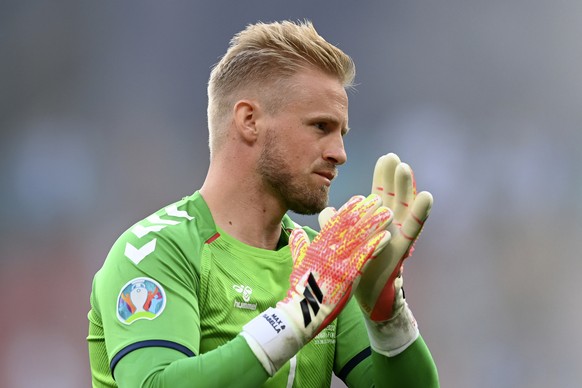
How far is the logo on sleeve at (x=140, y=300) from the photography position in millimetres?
1900

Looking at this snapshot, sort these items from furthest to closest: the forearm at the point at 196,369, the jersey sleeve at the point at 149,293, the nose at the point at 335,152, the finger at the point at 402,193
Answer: the nose at the point at 335,152 < the finger at the point at 402,193 < the jersey sleeve at the point at 149,293 < the forearm at the point at 196,369

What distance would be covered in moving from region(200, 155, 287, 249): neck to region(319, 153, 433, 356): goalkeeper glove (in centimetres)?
30

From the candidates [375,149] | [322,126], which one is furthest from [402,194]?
[375,149]

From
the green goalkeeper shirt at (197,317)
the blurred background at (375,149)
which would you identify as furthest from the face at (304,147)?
the blurred background at (375,149)

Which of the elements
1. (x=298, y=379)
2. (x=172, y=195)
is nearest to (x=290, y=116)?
(x=298, y=379)

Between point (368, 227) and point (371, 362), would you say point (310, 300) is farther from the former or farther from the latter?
point (371, 362)

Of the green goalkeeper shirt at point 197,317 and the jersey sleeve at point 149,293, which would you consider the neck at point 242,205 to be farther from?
the jersey sleeve at point 149,293

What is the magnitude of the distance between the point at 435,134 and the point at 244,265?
3479 millimetres

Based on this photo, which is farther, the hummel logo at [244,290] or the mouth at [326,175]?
the mouth at [326,175]

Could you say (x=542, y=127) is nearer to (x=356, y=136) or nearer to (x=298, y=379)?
(x=356, y=136)

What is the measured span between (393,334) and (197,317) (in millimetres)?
548

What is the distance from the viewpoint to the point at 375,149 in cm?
545

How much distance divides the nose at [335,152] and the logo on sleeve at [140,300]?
0.60m

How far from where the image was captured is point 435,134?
5.44 m
